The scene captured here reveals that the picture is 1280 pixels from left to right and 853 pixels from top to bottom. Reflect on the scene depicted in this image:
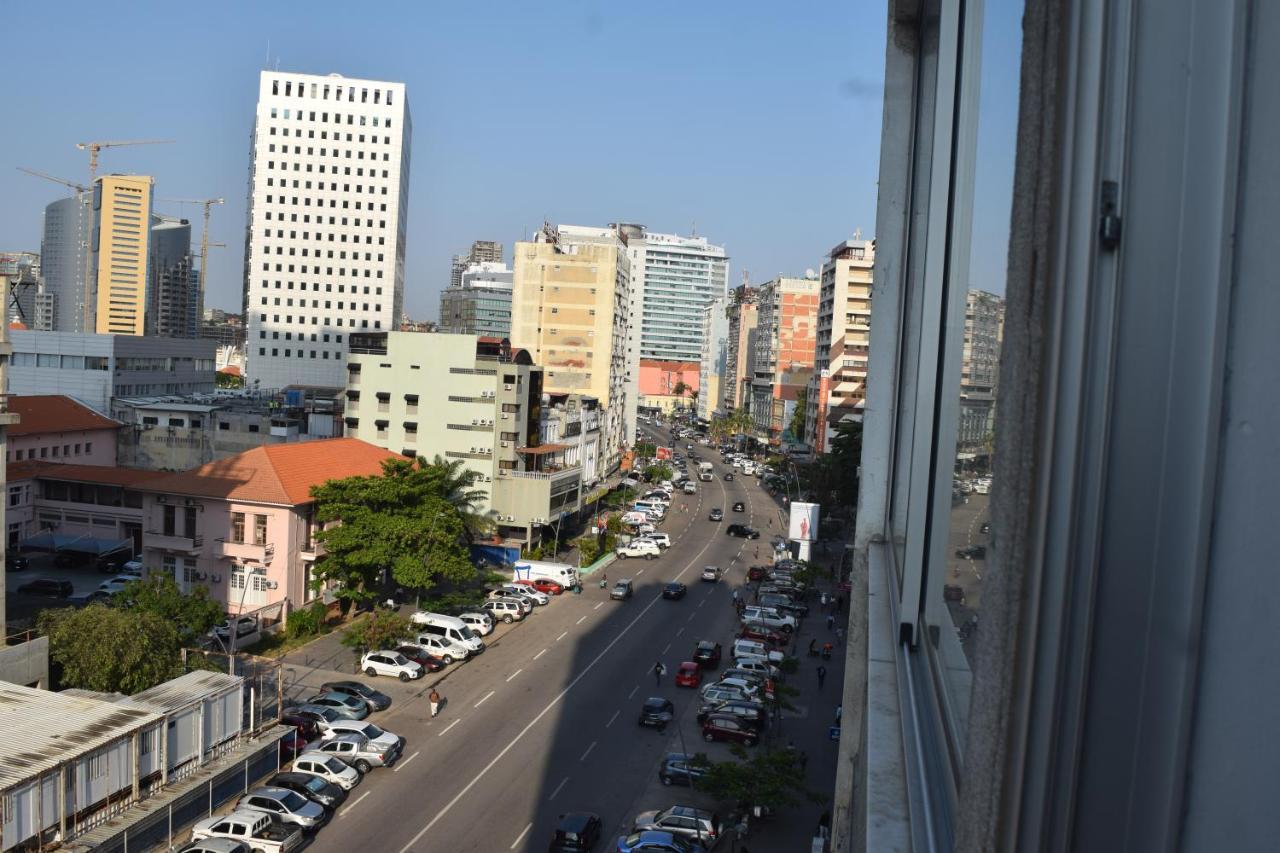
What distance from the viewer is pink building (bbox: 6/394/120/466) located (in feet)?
87.2

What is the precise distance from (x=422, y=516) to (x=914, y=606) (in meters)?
19.0

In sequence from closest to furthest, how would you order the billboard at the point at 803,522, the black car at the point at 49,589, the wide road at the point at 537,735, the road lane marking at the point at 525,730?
the billboard at the point at 803,522 → the road lane marking at the point at 525,730 → the wide road at the point at 537,735 → the black car at the point at 49,589

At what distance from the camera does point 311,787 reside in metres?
11.8

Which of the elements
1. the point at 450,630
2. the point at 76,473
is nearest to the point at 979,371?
the point at 450,630

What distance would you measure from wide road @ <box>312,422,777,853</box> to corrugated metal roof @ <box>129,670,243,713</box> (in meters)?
1.94

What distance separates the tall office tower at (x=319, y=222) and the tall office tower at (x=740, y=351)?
941 inches

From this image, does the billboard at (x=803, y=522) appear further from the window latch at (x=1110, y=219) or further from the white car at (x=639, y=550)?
the white car at (x=639, y=550)

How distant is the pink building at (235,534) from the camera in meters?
19.9

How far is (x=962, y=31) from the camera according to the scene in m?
Answer: 1.81

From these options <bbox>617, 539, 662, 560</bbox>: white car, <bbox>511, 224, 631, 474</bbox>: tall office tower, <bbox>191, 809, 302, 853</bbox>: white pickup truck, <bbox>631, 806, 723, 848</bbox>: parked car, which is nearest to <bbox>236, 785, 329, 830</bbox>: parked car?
<bbox>191, 809, 302, 853</bbox>: white pickup truck

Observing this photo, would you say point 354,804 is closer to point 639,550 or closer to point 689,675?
point 689,675

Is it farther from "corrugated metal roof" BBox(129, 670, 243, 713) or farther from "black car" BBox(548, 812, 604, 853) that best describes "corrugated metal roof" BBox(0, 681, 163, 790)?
"black car" BBox(548, 812, 604, 853)

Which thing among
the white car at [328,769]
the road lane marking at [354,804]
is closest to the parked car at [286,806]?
the road lane marking at [354,804]

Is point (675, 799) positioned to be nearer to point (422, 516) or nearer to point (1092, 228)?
point (422, 516)
